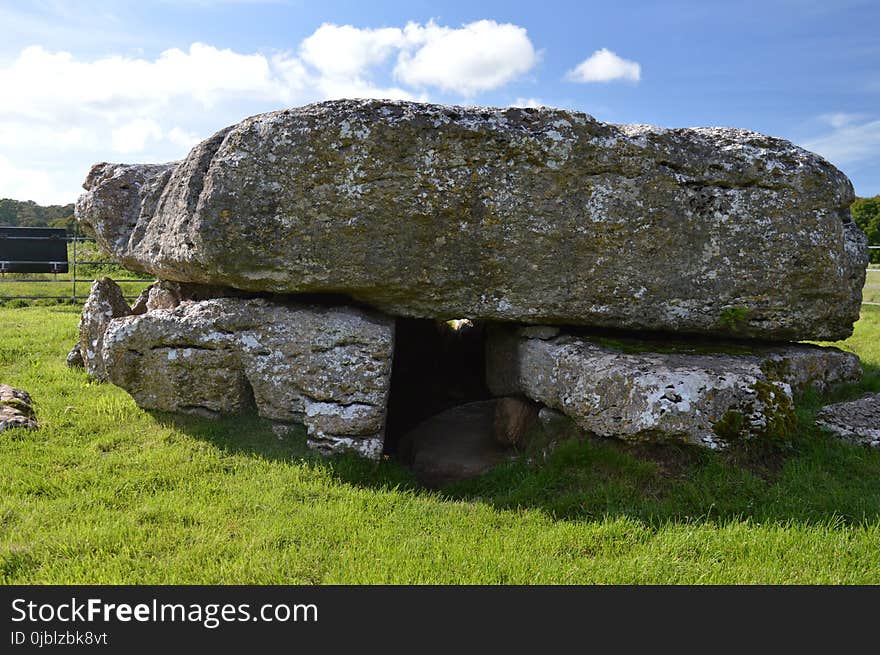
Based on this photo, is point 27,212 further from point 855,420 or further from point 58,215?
point 855,420

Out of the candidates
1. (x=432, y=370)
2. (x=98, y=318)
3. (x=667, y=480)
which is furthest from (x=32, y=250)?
(x=667, y=480)

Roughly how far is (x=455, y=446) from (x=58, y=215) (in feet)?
242

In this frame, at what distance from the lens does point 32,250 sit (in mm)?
20953

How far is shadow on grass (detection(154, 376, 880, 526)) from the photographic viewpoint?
5566 millimetres

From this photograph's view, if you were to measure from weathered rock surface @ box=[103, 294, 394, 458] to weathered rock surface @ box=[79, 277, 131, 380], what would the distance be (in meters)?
1.73

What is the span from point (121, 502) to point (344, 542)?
83.1 inches

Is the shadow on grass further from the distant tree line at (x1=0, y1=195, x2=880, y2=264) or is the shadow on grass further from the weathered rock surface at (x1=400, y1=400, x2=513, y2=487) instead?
the distant tree line at (x1=0, y1=195, x2=880, y2=264)

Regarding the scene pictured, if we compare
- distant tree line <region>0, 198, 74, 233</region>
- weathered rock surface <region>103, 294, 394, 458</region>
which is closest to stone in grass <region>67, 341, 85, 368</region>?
weathered rock surface <region>103, 294, 394, 458</region>

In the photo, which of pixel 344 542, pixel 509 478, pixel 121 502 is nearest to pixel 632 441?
pixel 509 478

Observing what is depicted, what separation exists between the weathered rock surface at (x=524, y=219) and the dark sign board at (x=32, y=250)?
16.1 meters

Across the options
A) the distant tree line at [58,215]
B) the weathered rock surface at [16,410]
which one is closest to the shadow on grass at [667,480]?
the weathered rock surface at [16,410]
